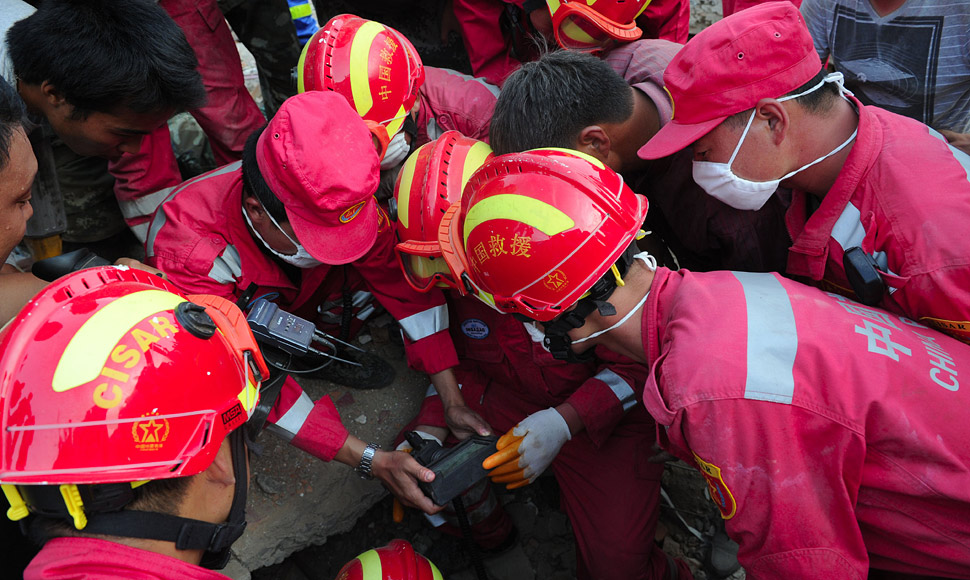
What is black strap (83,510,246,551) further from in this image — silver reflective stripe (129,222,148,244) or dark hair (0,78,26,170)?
silver reflective stripe (129,222,148,244)

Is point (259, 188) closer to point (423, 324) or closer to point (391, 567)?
point (423, 324)

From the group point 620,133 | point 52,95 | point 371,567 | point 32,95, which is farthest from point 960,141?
point 32,95

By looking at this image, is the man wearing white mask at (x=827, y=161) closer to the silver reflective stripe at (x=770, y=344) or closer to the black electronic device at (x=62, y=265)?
the silver reflective stripe at (x=770, y=344)

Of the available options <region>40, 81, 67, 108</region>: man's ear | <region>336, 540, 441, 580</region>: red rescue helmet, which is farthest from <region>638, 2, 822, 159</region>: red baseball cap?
<region>40, 81, 67, 108</region>: man's ear

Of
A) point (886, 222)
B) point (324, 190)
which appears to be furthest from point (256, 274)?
point (886, 222)

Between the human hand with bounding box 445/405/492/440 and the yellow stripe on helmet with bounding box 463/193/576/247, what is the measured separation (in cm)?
129

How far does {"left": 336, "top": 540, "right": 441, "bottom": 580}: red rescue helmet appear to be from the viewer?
101 inches

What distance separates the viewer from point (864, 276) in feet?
7.13

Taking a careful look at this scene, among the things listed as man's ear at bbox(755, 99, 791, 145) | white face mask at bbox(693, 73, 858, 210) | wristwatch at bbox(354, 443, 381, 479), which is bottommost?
wristwatch at bbox(354, 443, 381, 479)

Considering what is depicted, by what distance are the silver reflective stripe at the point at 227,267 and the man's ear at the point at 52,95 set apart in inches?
37.3

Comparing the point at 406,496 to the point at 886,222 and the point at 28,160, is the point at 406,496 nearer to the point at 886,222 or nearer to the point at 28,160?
the point at 28,160

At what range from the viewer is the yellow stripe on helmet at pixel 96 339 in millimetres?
1557

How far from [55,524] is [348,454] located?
4.48 feet

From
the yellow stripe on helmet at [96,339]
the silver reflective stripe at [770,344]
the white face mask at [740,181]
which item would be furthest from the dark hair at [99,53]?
the silver reflective stripe at [770,344]
